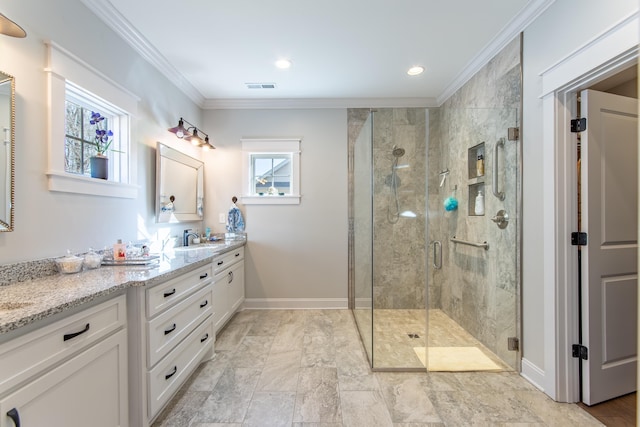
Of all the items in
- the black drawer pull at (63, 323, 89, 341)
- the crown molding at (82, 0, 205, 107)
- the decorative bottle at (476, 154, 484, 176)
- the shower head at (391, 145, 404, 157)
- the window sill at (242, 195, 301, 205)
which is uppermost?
the crown molding at (82, 0, 205, 107)

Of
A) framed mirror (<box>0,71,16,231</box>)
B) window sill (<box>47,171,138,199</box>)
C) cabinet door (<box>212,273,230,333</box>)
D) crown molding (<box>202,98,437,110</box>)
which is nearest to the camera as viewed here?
framed mirror (<box>0,71,16,231</box>)

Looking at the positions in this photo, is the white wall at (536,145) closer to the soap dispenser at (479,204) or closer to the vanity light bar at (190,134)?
the soap dispenser at (479,204)

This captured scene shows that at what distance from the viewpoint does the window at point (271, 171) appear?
11.9 feet

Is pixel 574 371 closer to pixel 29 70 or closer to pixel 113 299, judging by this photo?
pixel 113 299

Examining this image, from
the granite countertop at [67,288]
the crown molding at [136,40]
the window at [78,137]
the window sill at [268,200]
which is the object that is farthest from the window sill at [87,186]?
the window sill at [268,200]

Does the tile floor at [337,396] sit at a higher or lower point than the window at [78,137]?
lower

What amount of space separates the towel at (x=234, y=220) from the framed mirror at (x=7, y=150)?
2.22m

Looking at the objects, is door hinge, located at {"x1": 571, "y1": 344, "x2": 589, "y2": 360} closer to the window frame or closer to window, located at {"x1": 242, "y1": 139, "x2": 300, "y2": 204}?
window, located at {"x1": 242, "y1": 139, "x2": 300, "y2": 204}

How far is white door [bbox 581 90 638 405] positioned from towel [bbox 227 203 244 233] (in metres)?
3.22

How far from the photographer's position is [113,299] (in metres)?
1.36

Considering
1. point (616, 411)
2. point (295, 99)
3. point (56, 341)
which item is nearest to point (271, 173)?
point (295, 99)

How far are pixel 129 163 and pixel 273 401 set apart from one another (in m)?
2.06

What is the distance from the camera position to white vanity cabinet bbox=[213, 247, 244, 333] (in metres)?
2.60

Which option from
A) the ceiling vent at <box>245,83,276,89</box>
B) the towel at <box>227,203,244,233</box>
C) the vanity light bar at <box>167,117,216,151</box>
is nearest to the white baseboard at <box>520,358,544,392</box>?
the towel at <box>227,203,244,233</box>
